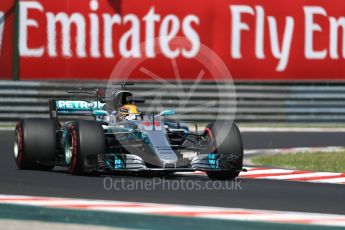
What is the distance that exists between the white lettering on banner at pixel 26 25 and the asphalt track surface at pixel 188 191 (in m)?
8.26

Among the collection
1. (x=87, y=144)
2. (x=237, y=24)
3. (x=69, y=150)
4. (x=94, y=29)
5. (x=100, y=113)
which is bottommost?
(x=69, y=150)

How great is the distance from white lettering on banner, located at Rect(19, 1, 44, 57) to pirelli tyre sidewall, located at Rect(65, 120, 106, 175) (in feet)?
32.5

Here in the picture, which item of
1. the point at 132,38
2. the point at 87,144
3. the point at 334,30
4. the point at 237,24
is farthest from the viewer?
A: the point at 334,30

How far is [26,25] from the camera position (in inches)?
883

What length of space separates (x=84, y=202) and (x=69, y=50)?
13.2 m

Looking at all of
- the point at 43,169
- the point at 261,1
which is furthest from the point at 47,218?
the point at 261,1

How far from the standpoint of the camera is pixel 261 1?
2375cm

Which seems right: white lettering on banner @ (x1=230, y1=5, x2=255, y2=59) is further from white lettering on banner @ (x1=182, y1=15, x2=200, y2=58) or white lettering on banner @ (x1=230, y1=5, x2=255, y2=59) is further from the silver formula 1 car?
the silver formula 1 car

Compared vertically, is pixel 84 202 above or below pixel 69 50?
below

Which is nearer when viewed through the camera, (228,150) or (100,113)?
(228,150)

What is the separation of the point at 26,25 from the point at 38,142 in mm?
9083

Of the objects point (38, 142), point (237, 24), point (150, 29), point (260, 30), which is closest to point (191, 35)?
point (150, 29)

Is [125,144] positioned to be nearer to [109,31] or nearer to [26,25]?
[26,25]

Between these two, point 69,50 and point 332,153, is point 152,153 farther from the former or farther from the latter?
point 69,50
